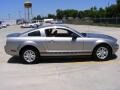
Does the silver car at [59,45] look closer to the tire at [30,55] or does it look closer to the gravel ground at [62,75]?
the tire at [30,55]

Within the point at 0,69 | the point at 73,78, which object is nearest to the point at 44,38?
the point at 0,69

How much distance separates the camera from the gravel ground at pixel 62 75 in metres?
8.59

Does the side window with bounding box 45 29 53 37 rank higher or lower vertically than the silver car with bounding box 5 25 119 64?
higher

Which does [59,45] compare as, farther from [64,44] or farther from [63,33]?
[63,33]

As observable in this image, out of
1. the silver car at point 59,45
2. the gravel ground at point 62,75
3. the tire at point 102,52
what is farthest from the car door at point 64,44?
the tire at point 102,52

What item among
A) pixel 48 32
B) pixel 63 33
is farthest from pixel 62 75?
pixel 48 32

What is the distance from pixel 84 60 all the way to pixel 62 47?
1.11 m

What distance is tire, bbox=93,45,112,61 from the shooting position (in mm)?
12840

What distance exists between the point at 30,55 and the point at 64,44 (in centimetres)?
142

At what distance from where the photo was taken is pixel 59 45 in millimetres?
12781

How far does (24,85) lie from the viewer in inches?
348

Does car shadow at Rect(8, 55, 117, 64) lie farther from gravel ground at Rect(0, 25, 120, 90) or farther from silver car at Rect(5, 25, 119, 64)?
silver car at Rect(5, 25, 119, 64)

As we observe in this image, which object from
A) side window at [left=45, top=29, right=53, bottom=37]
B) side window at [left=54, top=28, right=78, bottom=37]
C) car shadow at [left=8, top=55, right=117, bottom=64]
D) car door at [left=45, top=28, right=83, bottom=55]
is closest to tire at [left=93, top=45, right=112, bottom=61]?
car shadow at [left=8, top=55, right=117, bottom=64]

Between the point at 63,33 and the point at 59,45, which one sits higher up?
the point at 63,33
